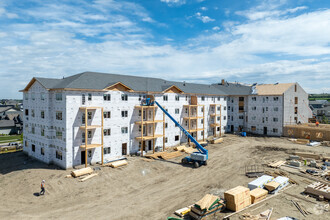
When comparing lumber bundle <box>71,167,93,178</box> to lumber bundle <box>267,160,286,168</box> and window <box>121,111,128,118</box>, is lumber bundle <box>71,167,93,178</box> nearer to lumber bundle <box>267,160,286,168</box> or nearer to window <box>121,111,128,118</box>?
window <box>121,111,128,118</box>

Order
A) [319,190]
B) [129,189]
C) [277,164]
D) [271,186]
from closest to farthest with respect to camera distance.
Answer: [319,190] < [271,186] < [129,189] < [277,164]

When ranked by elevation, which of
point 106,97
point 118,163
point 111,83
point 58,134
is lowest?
point 118,163

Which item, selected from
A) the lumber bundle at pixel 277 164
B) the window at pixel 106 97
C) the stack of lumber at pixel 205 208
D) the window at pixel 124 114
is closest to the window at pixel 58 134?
the window at pixel 106 97

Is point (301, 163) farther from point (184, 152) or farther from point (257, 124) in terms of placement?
point (257, 124)

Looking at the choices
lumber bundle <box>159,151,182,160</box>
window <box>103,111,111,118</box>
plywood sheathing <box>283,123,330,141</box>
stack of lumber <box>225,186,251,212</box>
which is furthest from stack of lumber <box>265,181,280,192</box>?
plywood sheathing <box>283,123,330,141</box>

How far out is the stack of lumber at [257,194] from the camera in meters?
23.0

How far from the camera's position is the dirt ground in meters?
21.9

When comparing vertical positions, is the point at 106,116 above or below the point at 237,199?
above

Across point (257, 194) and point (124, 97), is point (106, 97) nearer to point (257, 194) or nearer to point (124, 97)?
point (124, 97)

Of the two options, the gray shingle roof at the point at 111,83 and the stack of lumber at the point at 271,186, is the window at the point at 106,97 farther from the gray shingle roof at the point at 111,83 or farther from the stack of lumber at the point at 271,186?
the stack of lumber at the point at 271,186

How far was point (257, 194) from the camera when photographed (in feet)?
76.7

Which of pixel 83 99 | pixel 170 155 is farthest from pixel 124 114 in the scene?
pixel 170 155

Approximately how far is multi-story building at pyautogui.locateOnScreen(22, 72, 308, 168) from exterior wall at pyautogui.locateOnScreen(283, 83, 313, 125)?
2.80ft

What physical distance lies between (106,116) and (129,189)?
14827 mm
